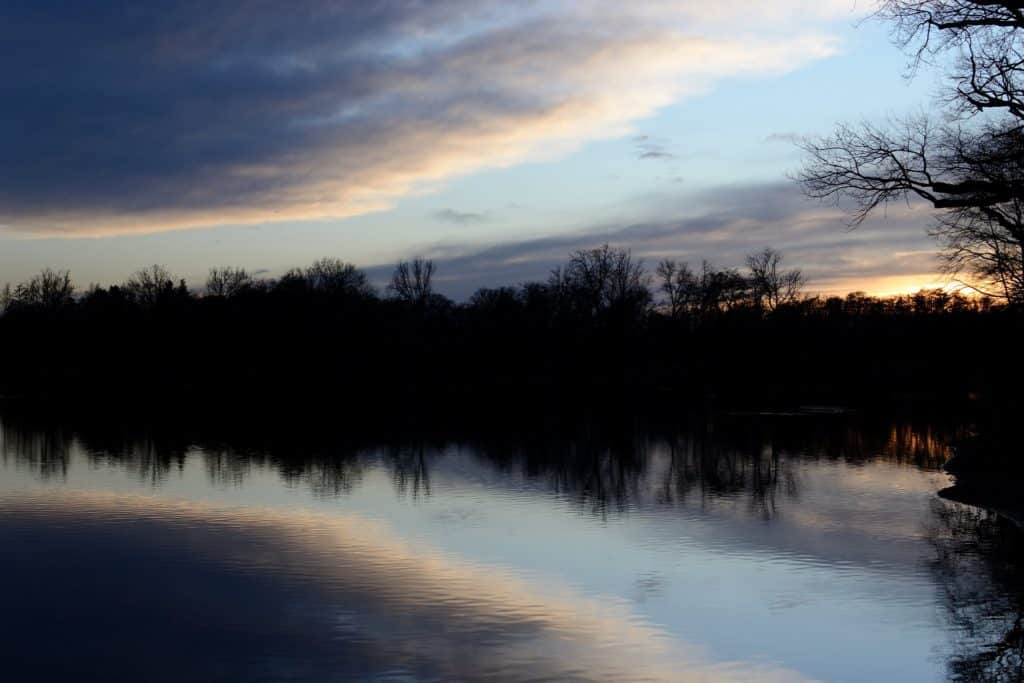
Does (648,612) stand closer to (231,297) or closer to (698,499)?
(698,499)

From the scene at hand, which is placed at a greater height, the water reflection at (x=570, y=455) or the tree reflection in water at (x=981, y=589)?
the tree reflection in water at (x=981, y=589)

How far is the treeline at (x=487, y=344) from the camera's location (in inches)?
3418

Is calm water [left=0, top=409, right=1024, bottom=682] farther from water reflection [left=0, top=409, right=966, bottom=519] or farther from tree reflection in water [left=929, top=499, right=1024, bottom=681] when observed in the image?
water reflection [left=0, top=409, right=966, bottom=519]

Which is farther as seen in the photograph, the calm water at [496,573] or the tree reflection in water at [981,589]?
the calm water at [496,573]

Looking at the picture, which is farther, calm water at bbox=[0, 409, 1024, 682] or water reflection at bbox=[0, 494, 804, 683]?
calm water at bbox=[0, 409, 1024, 682]

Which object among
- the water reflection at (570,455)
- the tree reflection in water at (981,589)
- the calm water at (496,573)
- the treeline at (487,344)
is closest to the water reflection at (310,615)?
the calm water at (496,573)

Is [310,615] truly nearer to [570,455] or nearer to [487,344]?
[570,455]

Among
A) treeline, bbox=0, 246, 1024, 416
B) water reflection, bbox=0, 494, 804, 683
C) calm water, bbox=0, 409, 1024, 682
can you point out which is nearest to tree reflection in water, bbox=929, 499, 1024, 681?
calm water, bbox=0, 409, 1024, 682

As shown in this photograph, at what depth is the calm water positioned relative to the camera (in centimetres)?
1148

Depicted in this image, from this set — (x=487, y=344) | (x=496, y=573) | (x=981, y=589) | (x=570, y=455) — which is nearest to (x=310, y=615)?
(x=496, y=573)

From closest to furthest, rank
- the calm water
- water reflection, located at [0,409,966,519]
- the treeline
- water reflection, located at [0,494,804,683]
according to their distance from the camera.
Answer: water reflection, located at [0,494,804,683], the calm water, water reflection, located at [0,409,966,519], the treeline

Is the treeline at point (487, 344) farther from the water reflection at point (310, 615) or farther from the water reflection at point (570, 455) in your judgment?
the water reflection at point (310, 615)

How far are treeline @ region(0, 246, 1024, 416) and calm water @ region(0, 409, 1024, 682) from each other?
47.9 meters

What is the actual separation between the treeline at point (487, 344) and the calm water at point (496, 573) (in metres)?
47.9
